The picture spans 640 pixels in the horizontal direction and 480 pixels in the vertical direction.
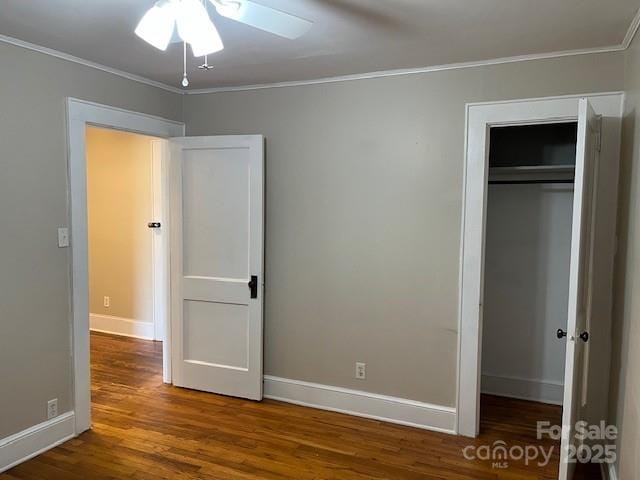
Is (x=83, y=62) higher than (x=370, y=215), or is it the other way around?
(x=83, y=62)

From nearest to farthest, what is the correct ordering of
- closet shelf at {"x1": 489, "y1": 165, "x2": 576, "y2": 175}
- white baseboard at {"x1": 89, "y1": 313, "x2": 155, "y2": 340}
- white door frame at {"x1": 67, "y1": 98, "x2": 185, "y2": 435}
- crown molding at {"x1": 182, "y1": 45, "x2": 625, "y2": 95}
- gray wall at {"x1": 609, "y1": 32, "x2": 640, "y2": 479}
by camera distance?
gray wall at {"x1": 609, "y1": 32, "x2": 640, "y2": 479}
crown molding at {"x1": 182, "y1": 45, "x2": 625, "y2": 95}
white door frame at {"x1": 67, "y1": 98, "x2": 185, "y2": 435}
closet shelf at {"x1": 489, "y1": 165, "x2": 576, "y2": 175}
white baseboard at {"x1": 89, "y1": 313, "x2": 155, "y2": 340}

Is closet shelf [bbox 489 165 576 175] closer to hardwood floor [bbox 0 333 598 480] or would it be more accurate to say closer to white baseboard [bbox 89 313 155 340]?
hardwood floor [bbox 0 333 598 480]

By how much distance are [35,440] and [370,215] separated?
250 cm

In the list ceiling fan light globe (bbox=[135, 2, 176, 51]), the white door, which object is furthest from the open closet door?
the white door

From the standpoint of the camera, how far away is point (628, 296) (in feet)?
7.83

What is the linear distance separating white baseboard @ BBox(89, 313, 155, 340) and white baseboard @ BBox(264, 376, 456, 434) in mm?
2178

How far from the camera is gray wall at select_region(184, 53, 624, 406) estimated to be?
3131 millimetres

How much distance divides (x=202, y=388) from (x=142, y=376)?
679mm

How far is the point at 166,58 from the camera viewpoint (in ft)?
9.87

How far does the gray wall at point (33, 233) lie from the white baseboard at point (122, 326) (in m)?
2.30

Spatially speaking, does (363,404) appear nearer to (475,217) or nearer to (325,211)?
(325,211)

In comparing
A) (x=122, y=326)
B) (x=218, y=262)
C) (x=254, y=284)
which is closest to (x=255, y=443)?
(x=254, y=284)

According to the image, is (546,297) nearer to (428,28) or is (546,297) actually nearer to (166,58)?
(428,28)

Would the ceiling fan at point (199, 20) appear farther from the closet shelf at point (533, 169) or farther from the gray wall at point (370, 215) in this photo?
the closet shelf at point (533, 169)
